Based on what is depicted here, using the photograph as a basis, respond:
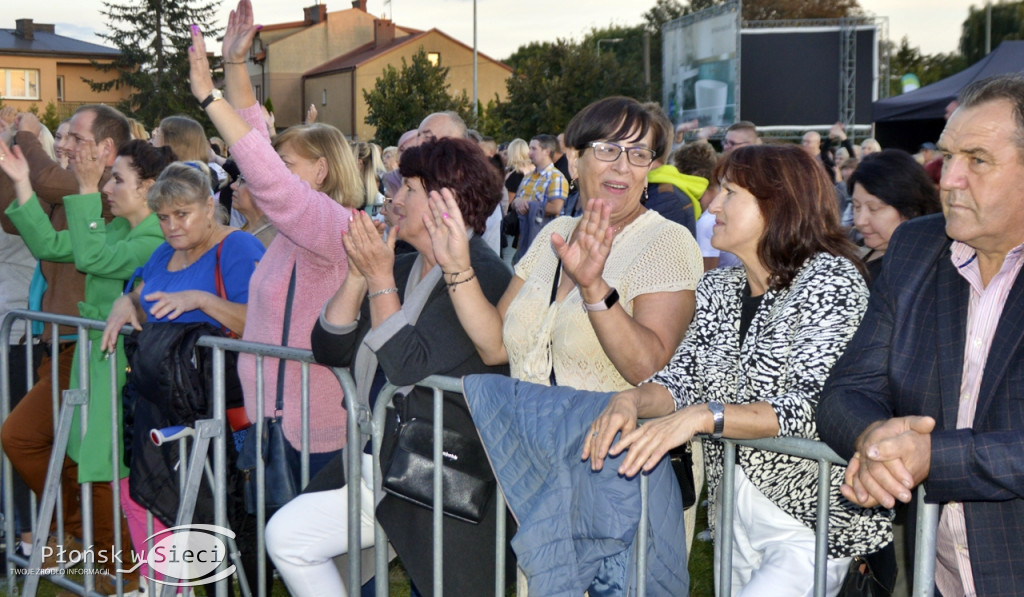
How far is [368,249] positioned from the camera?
3.28 metres

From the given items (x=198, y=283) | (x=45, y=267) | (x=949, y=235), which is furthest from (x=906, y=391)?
(x=45, y=267)

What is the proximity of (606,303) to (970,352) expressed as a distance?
3.07 feet

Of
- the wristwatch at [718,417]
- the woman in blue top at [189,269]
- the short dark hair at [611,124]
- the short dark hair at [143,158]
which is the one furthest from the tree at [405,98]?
the wristwatch at [718,417]

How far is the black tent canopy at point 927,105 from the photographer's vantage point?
16.1m

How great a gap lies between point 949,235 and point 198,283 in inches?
123

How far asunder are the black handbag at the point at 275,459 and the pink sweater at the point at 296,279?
1.0 inches

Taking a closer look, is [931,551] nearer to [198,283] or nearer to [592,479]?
[592,479]

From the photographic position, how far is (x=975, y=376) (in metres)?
2.25

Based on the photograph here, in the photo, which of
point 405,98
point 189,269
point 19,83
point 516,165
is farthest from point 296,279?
point 19,83

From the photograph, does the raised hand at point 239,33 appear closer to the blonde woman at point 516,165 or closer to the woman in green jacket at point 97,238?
the woman in green jacket at point 97,238

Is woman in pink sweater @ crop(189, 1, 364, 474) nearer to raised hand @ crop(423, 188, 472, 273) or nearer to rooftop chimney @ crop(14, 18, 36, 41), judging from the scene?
raised hand @ crop(423, 188, 472, 273)

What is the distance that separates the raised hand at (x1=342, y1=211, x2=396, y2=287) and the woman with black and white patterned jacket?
99 cm

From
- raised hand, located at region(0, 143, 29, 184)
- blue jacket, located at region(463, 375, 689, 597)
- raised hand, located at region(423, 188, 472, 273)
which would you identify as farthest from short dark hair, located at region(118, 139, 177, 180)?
blue jacket, located at region(463, 375, 689, 597)

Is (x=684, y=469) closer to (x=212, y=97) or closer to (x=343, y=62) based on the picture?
(x=212, y=97)
